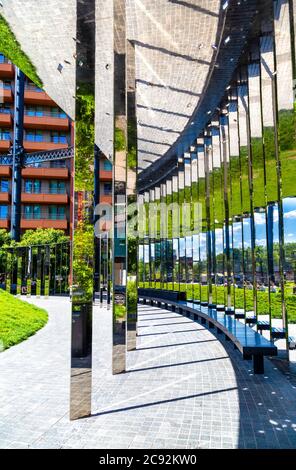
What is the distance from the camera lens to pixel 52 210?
45594mm

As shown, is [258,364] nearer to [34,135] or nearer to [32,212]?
[32,212]

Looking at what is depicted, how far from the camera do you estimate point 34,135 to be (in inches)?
1864

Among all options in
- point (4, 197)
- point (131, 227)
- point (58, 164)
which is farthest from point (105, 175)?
point (131, 227)

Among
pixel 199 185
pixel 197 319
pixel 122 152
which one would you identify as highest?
pixel 199 185

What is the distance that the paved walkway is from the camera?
13.5 feet

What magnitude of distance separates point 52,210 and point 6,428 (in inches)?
1682

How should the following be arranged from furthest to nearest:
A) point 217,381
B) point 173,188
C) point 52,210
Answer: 1. point 52,210
2. point 173,188
3. point 217,381

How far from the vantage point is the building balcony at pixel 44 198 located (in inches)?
1767

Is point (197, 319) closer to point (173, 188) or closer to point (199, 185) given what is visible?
point (199, 185)

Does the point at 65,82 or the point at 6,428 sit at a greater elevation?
the point at 65,82

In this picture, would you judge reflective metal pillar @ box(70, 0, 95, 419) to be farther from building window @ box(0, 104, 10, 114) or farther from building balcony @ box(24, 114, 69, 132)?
building window @ box(0, 104, 10, 114)

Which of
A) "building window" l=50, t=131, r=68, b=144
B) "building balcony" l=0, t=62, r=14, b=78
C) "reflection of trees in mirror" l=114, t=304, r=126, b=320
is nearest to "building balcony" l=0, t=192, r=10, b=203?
"building window" l=50, t=131, r=68, b=144

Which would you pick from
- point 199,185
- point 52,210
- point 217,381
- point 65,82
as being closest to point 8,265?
point 52,210

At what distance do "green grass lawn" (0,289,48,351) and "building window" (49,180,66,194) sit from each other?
100 ft
